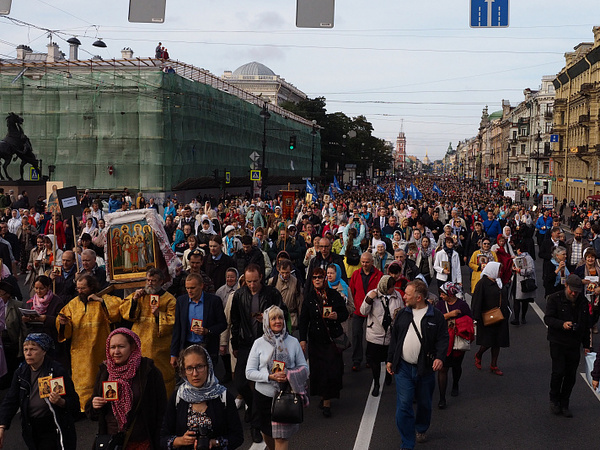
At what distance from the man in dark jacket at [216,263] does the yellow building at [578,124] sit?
5466 cm

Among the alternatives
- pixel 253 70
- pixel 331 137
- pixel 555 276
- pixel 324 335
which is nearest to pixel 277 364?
pixel 324 335

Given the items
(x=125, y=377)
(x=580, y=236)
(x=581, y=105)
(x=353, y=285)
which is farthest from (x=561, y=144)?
(x=125, y=377)

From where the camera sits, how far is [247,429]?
22.1 feet

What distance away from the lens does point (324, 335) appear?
720 centimetres

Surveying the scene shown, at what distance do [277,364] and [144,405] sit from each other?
1.17m

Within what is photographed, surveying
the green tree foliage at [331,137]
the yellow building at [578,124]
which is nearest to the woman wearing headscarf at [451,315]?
the yellow building at [578,124]

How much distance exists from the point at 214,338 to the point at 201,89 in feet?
115

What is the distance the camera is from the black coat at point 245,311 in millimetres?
6646

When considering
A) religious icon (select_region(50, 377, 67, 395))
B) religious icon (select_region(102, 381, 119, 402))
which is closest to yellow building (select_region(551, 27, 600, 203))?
religious icon (select_region(50, 377, 67, 395))

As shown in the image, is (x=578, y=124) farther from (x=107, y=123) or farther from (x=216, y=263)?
(x=216, y=263)

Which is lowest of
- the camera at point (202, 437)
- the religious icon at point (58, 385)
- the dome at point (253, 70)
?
the camera at point (202, 437)

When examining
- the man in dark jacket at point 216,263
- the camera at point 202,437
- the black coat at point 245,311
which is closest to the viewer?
the camera at point 202,437

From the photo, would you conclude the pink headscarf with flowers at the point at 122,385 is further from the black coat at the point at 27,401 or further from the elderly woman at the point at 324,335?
the elderly woman at the point at 324,335

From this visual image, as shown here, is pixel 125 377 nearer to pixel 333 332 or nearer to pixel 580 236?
pixel 333 332
